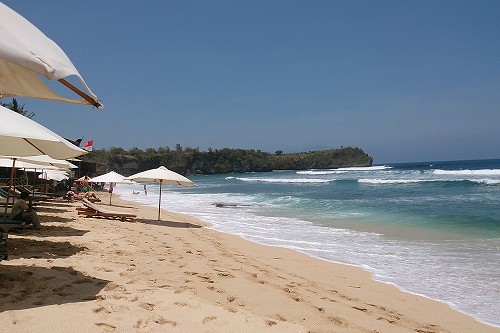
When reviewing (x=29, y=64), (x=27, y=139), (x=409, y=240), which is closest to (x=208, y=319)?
(x=29, y=64)

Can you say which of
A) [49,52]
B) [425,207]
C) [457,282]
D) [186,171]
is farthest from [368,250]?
[186,171]

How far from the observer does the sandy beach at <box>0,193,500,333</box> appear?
345 centimetres

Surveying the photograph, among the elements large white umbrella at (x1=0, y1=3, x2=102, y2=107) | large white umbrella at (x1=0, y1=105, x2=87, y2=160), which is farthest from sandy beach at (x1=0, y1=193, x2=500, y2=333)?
large white umbrella at (x1=0, y1=3, x2=102, y2=107)

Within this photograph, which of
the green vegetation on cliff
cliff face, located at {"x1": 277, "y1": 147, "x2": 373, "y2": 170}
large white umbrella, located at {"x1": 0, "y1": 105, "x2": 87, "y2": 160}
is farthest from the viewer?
cliff face, located at {"x1": 277, "y1": 147, "x2": 373, "y2": 170}

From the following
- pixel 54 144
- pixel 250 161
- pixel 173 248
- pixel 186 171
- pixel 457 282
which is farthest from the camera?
pixel 250 161

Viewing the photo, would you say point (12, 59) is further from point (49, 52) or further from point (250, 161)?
point (250, 161)

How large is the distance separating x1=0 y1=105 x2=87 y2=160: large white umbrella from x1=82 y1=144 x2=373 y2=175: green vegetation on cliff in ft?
267

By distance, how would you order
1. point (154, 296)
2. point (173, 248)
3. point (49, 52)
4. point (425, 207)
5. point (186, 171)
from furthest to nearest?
1. point (186, 171)
2. point (425, 207)
3. point (173, 248)
4. point (154, 296)
5. point (49, 52)

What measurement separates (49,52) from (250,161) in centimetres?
10924

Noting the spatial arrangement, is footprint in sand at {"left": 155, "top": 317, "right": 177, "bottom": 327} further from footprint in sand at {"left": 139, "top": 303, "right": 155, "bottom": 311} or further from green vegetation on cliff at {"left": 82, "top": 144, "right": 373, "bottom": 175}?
green vegetation on cliff at {"left": 82, "top": 144, "right": 373, "bottom": 175}

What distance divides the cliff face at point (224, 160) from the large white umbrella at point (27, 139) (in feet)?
267

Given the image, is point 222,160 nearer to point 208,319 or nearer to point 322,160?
point 322,160

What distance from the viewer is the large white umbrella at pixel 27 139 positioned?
423 centimetres

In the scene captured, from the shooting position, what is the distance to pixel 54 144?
5.44 meters
